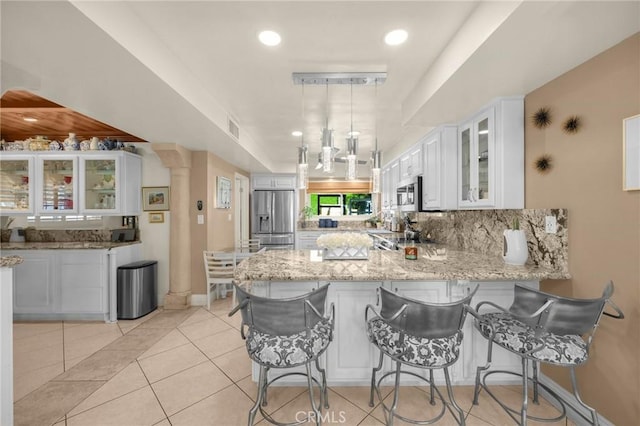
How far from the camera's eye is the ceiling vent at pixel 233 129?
10.8 ft

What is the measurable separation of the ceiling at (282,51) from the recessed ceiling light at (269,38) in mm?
48

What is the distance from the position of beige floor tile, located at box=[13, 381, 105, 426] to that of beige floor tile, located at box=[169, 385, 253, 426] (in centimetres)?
80

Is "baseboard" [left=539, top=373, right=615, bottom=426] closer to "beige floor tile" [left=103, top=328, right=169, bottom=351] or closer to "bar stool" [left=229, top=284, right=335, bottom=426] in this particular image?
"bar stool" [left=229, top=284, right=335, bottom=426]

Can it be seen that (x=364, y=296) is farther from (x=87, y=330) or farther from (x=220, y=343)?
(x=87, y=330)

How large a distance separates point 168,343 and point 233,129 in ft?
8.30

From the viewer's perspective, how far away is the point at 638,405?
1417 millimetres

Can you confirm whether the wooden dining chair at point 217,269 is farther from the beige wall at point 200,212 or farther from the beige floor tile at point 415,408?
the beige floor tile at point 415,408

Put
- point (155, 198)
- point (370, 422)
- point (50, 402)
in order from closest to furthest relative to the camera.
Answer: point (370, 422) < point (50, 402) < point (155, 198)

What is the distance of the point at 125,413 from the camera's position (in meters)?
1.80

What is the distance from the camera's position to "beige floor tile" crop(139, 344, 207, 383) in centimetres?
226

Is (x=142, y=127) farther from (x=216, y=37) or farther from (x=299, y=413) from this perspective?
(x=299, y=413)

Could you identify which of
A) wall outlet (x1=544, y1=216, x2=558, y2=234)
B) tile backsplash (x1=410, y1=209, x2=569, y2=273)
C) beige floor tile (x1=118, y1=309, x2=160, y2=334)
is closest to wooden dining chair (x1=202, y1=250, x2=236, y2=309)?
beige floor tile (x1=118, y1=309, x2=160, y2=334)

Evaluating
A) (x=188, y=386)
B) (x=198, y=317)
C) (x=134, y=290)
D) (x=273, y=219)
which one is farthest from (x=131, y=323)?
(x=273, y=219)

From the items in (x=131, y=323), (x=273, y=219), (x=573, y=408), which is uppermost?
(x=273, y=219)
